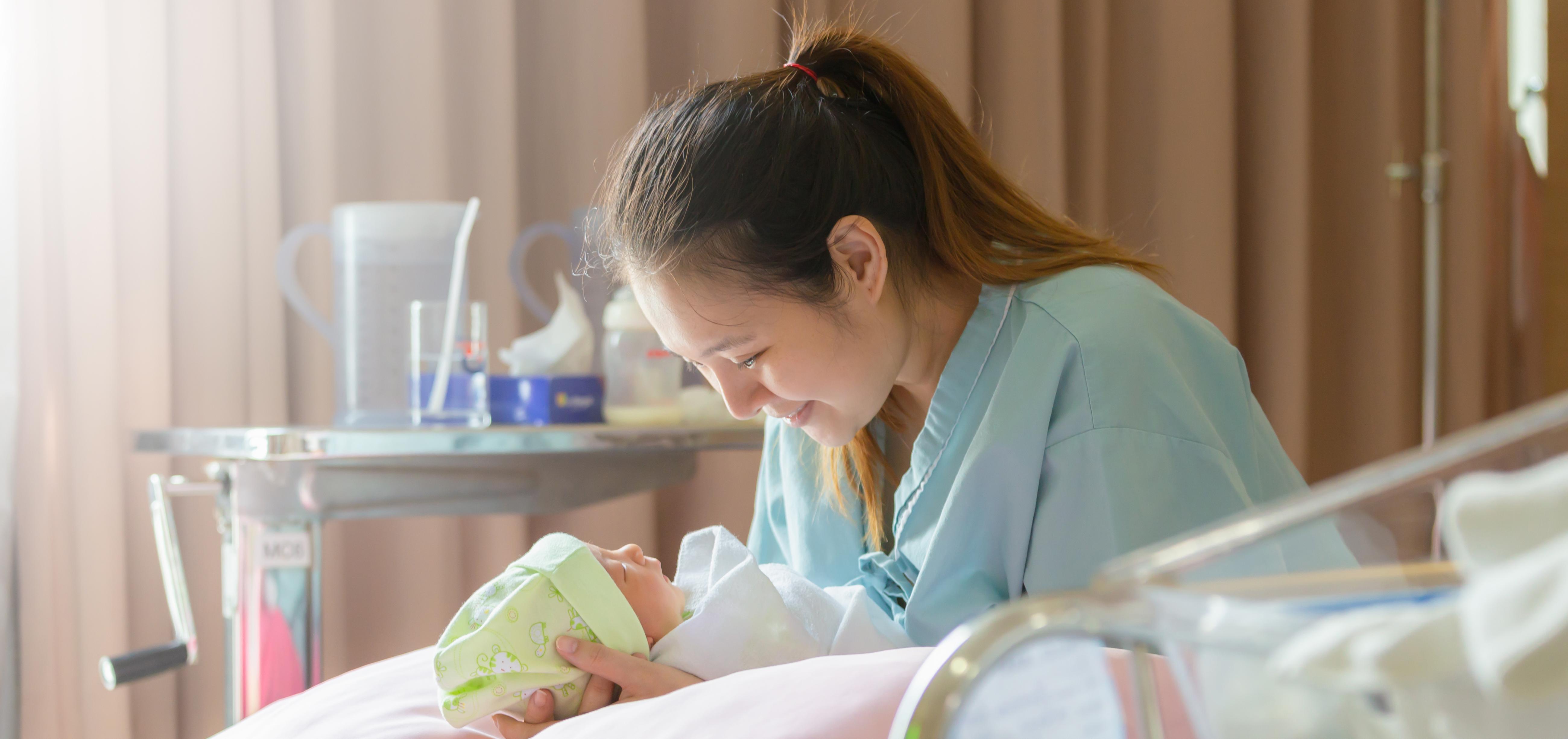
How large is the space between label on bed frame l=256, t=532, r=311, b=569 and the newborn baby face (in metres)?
0.31

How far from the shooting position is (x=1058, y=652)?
0.30m

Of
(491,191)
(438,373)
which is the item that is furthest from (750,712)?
(491,191)

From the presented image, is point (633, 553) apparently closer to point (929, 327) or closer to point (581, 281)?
point (929, 327)

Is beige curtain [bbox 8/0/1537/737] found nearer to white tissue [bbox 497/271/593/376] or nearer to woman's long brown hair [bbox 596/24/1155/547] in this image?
white tissue [bbox 497/271/593/376]

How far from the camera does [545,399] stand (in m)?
1.28

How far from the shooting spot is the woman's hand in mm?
893

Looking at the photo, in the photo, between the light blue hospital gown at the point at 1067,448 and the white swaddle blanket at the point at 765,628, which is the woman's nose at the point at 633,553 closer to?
the white swaddle blanket at the point at 765,628

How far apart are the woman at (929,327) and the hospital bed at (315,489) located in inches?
7.6

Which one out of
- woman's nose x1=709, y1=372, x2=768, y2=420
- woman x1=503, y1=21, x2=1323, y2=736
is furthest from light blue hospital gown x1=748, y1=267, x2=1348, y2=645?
woman's nose x1=709, y1=372, x2=768, y2=420

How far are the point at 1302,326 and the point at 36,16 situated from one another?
2.03m

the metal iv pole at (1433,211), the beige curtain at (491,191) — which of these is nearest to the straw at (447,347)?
the beige curtain at (491,191)

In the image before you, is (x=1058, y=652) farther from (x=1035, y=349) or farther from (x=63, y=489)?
(x=63, y=489)

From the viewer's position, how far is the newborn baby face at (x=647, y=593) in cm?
104

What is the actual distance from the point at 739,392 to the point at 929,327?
19cm
